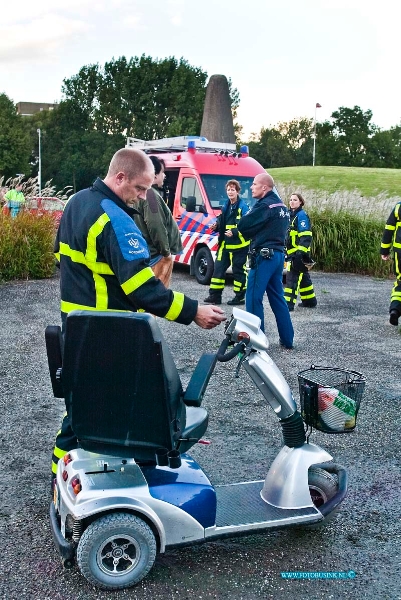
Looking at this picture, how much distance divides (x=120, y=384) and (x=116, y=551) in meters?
0.77

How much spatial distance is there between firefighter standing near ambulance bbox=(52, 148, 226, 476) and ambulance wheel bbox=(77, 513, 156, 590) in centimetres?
94

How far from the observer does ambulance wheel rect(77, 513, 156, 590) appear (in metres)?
3.08

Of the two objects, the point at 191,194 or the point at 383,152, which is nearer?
the point at 191,194

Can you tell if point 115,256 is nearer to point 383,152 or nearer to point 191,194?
point 191,194

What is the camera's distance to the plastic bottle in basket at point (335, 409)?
3.46 m

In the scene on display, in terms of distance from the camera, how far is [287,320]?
789 centimetres

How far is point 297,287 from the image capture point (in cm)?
1069

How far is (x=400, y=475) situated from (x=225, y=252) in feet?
22.3

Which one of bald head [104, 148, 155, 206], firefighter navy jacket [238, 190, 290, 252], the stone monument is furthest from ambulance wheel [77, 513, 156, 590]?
the stone monument

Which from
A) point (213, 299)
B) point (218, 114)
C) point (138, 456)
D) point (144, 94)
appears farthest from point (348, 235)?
point (144, 94)

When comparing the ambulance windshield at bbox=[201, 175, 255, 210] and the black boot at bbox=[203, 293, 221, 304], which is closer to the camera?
the black boot at bbox=[203, 293, 221, 304]

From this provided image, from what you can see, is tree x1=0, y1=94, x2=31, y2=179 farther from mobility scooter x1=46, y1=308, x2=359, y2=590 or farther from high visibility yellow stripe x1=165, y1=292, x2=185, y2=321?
mobility scooter x1=46, y1=308, x2=359, y2=590

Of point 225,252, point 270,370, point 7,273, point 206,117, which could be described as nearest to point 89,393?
point 270,370

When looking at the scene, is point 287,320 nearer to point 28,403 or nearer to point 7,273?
point 28,403
